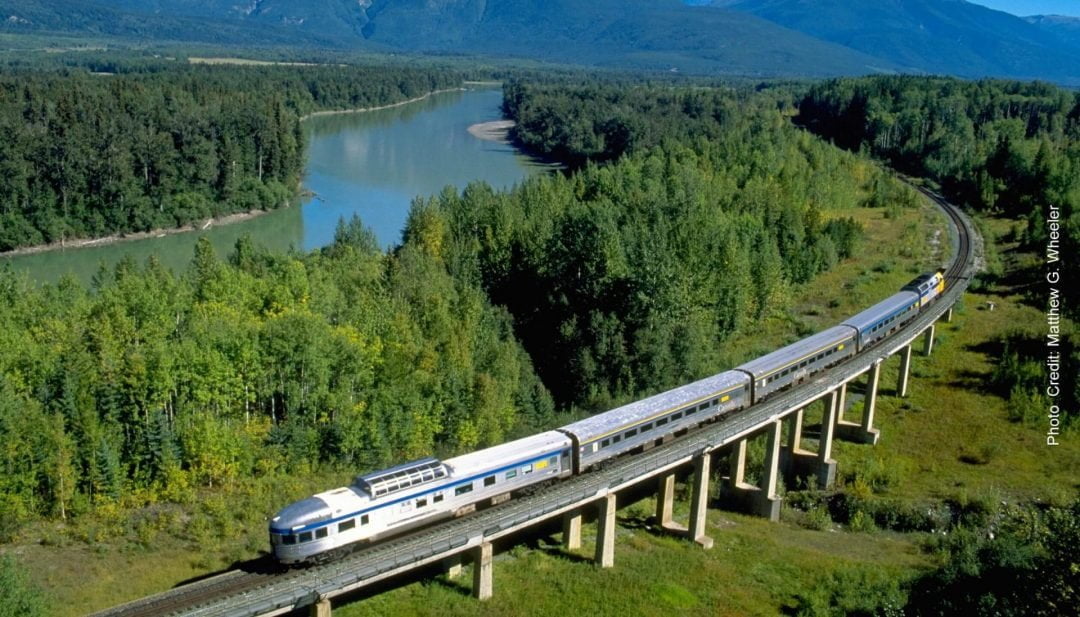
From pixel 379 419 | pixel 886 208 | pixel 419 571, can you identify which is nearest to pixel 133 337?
pixel 379 419

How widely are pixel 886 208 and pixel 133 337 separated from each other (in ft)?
242

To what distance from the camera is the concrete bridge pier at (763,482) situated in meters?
34.2

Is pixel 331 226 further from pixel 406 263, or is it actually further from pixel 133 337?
pixel 133 337

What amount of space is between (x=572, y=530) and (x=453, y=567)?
14.9ft

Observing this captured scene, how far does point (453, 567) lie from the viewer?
1083 inches

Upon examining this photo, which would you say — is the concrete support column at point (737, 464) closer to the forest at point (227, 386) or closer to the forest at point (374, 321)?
the forest at point (374, 321)

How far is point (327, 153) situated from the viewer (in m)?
130

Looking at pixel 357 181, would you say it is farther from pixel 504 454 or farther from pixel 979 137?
pixel 504 454

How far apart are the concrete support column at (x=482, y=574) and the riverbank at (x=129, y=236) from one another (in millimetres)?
66320

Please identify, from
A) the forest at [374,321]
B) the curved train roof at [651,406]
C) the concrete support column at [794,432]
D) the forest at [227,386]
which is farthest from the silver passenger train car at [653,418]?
the forest at [227,386]

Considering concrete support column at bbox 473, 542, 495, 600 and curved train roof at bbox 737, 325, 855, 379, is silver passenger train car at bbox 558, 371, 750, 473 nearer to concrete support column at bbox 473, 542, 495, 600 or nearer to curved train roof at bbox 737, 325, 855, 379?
curved train roof at bbox 737, 325, 855, 379

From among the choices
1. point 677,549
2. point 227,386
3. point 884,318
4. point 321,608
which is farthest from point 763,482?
point 227,386

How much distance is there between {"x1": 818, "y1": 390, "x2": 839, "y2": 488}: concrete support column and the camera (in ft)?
122

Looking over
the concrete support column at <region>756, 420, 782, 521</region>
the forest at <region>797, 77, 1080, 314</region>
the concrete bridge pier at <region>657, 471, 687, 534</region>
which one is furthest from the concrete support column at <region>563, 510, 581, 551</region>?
the forest at <region>797, 77, 1080, 314</region>
